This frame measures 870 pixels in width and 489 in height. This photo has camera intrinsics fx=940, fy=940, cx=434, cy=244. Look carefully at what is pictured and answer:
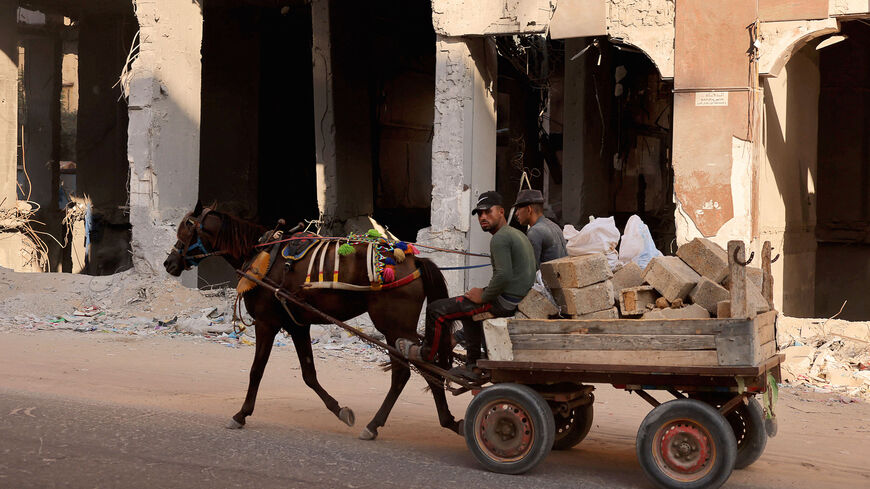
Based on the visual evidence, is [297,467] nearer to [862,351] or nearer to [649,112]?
[862,351]

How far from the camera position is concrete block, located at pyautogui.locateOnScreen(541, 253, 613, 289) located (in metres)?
5.69

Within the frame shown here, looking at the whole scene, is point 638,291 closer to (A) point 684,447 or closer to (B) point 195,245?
(A) point 684,447

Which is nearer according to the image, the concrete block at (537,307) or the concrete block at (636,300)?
the concrete block at (636,300)

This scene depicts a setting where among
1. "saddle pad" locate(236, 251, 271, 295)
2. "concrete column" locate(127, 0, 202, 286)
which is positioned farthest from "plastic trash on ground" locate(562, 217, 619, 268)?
"concrete column" locate(127, 0, 202, 286)

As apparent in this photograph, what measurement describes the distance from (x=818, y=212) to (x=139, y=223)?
10991 mm

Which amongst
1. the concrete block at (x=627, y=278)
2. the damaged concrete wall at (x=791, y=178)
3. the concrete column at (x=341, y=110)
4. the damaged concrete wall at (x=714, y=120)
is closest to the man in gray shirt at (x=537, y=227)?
the concrete block at (x=627, y=278)

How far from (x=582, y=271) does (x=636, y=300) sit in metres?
0.39

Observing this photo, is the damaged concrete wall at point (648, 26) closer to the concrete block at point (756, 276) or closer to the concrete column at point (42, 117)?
the concrete block at point (756, 276)

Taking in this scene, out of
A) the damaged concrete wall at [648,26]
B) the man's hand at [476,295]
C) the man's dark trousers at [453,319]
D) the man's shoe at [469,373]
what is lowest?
the man's shoe at [469,373]

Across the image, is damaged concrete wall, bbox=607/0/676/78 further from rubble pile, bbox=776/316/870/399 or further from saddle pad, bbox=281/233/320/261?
saddle pad, bbox=281/233/320/261

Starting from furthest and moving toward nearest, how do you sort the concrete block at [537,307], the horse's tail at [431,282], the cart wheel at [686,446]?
1. the horse's tail at [431,282]
2. the concrete block at [537,307]
3. the cart wheel at [686,446]

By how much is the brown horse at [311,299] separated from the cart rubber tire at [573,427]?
27.9 inches

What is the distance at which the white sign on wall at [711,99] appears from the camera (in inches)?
394

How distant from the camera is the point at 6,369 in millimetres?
9523
